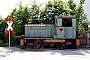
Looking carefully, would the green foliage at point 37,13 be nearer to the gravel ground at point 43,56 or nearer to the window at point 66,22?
the window at point 66,22

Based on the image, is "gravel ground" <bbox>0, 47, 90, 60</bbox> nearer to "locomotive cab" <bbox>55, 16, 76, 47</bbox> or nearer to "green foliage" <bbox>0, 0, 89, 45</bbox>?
"locomotive cab" <bbox>55, 16, 76, 47</bbox>

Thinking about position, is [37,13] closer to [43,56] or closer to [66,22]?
[66,22]

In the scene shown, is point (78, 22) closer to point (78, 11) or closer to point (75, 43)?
point (78, 11)

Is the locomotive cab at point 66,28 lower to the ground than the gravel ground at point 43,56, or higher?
higher

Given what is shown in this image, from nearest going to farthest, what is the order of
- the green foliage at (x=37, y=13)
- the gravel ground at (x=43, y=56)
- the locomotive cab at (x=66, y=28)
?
the gravel ground at (x=43, y=56)
the locomotive cab at (x=66, y=28)
the green foliage at (x=37, y=13)

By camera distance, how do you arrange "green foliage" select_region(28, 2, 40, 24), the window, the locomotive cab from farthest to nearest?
"green foliage" select_region(28, 2, 40, 24) → the window → the locomotive cab

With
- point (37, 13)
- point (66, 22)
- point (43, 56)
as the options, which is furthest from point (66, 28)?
point (43, 56)

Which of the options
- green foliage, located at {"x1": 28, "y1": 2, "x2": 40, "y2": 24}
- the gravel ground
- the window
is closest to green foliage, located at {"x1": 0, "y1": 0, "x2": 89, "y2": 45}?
green foliage, located at {"x1": 28, "y1": 2, "x2": 40, "y2": 24}

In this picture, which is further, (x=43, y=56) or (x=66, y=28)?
(x=66, y=28)

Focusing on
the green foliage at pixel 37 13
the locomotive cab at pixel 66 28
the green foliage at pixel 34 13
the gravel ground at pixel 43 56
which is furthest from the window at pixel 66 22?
the gravel ground at pixel 43 56

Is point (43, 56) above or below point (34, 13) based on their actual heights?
below

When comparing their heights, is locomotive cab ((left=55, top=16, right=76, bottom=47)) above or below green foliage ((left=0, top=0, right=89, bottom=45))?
below

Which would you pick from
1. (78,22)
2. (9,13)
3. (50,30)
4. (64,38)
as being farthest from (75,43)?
(9,13)

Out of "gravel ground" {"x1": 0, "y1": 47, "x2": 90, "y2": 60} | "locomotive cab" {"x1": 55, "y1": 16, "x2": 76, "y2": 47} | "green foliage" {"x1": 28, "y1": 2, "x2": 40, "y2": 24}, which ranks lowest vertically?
"gravel ground" {"x1": 0, "y1": 47, "x2": 90, "y2": 60}
